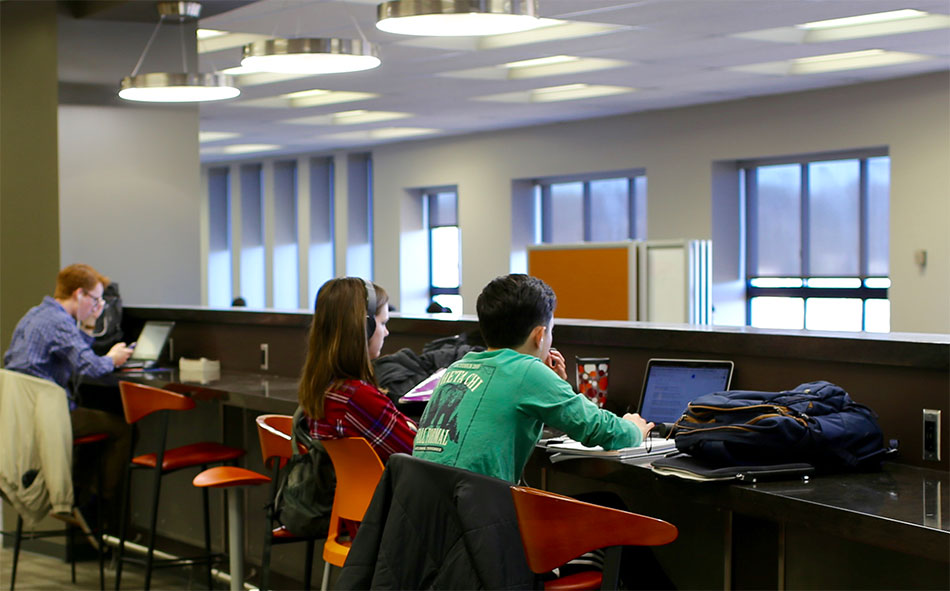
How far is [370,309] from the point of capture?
297 centimetres

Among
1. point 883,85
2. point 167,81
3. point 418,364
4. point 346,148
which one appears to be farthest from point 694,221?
point 418,364

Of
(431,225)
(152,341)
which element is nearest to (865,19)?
(152,341)

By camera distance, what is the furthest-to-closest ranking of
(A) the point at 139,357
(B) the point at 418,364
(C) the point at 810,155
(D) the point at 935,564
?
1. (C) the point at 810,155
2. (A) the point at 139,357
3. (B) the point at 418,364
4. (D) the point at 935,564

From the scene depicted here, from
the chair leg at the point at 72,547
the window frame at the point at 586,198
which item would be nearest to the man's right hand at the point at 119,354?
the chair leg at the point at 72,547

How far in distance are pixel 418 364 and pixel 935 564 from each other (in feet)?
5.20

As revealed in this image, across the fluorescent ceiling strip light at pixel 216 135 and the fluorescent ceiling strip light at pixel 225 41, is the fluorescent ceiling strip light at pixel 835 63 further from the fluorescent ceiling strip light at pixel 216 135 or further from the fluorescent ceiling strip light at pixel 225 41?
the fluorescent ceiling strip light at pixel 216 135

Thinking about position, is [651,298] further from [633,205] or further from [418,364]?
[633,205]

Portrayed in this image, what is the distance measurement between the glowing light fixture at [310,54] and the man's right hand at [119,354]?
56.5 inches

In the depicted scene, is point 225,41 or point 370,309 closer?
point 370,309

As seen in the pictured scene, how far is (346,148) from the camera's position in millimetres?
12750

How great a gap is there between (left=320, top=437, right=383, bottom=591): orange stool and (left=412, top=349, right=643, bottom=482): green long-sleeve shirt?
26 centimetres

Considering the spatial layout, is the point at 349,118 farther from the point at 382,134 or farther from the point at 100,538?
the point at 100,538

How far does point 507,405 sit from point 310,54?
6.97 ft

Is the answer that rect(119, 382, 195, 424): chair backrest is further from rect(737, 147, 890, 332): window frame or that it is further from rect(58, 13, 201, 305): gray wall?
rect(737, 147, 890, 332): window frame
